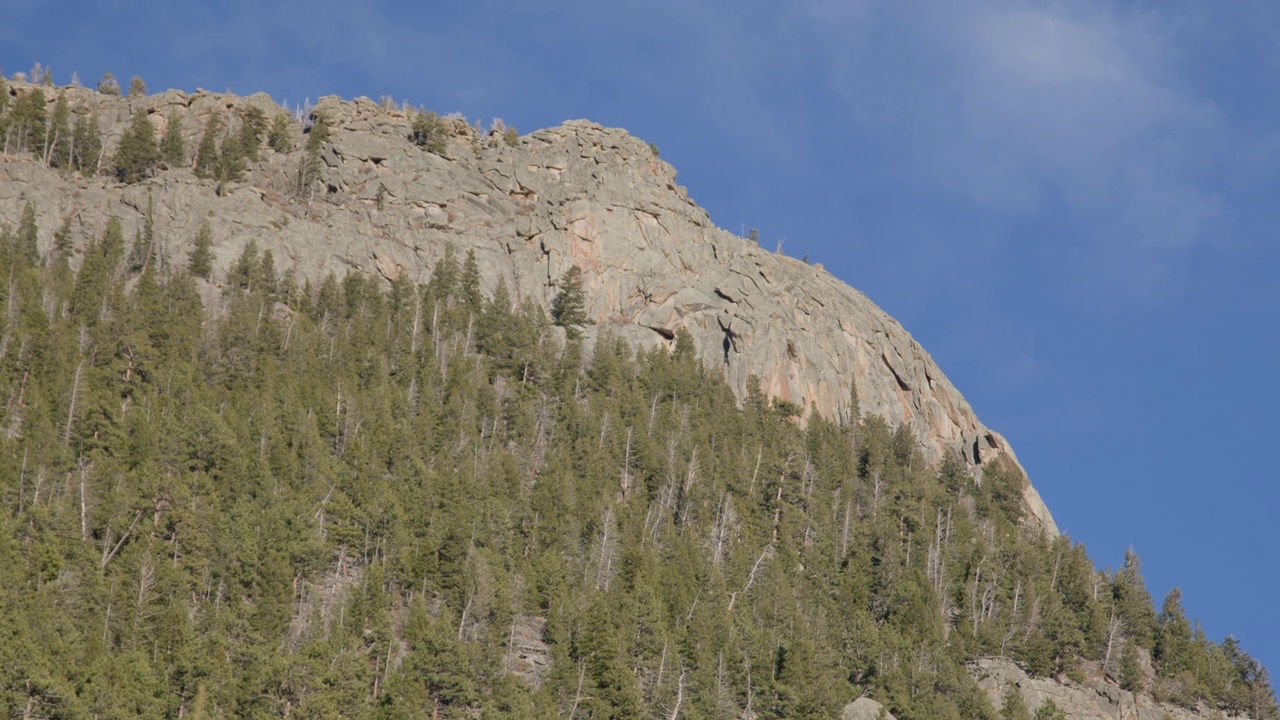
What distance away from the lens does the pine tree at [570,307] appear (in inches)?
5935

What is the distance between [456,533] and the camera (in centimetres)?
9650

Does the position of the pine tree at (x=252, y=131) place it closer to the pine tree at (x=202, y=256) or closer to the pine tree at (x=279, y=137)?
the pine tree at (x=279, y=137)

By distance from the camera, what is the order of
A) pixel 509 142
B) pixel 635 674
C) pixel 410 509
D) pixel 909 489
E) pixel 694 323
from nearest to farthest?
pixel 635 674, pixel 410 509, pixel 909 489, pixel 694 323, pixel 509 142

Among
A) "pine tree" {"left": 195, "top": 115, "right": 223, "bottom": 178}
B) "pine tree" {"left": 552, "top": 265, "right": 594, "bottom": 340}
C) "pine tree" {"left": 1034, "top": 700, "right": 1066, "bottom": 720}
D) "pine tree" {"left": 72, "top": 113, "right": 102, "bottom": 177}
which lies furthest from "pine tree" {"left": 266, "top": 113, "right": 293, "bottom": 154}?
"pine tree" {"left": 1034, "top": 700, "right": 1066, "bottom": 720}

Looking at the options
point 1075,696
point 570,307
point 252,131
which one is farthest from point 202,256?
point 1075,696

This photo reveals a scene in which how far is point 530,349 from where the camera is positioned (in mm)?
135500

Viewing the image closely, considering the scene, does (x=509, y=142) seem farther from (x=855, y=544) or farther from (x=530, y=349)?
(x=855, y=544)

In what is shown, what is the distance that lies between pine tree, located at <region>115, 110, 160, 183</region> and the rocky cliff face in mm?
2642

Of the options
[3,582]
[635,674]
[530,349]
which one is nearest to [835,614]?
[635,674]

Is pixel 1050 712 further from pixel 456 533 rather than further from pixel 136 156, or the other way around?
pixel 136 156

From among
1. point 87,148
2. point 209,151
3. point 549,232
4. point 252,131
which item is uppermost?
point 252,131

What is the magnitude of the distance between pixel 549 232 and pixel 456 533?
2809 inches

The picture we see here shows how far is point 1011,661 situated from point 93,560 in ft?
218

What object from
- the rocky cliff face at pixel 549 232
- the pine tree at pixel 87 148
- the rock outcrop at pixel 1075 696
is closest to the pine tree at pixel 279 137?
the rocky cliff face at pixel 549 232
